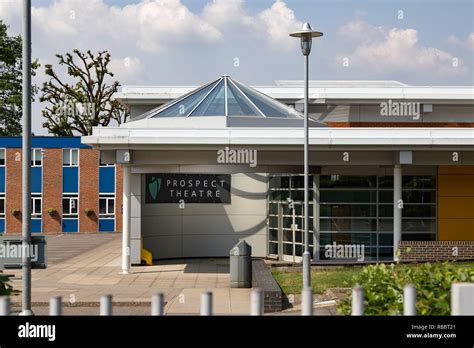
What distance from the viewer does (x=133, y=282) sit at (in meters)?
25.5

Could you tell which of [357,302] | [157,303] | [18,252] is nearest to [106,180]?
[18,252]

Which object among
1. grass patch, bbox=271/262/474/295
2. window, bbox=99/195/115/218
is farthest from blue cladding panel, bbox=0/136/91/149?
grass patch, bbox=271/262/474/295

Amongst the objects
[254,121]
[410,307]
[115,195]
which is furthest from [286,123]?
[115,195]

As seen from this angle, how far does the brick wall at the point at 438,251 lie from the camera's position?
2883 centimetres

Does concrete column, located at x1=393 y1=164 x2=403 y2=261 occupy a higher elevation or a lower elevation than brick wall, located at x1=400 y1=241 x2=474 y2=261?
higher

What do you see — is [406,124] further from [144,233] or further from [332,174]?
[144,233]

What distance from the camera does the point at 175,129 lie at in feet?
90.2

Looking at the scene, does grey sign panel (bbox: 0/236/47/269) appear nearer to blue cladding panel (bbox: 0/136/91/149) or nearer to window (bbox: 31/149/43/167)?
blue cladding panel (bbox: 0/136/91/149)

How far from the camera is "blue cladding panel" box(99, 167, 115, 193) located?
55.5 meters

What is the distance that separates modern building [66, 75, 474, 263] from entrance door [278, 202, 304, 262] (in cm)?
5

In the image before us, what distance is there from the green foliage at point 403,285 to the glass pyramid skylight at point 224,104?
19.3m

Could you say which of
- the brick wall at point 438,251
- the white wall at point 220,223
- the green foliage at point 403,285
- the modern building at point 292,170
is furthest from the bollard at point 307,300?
the white wall at point 220,223

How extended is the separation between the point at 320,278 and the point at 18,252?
14143mm

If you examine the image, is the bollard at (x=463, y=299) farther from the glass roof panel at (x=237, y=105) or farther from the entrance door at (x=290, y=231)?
the entrance door at (x=290, y=231)
